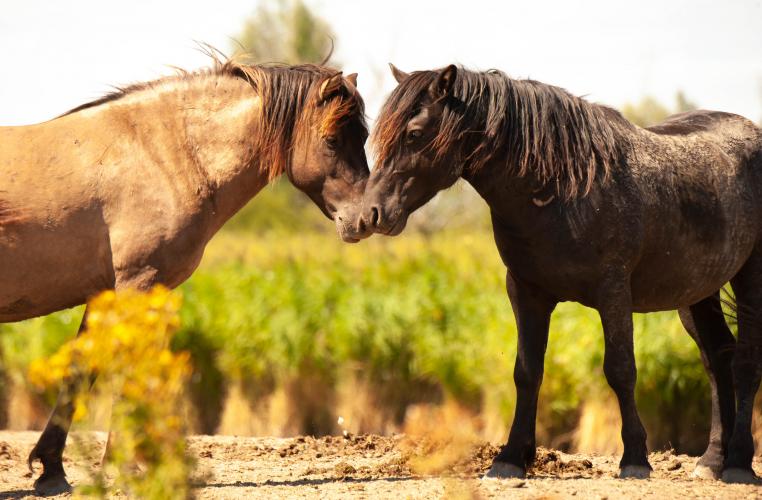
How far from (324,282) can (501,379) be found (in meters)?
3.01

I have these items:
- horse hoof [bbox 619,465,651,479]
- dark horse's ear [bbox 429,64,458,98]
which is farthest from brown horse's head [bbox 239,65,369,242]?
horse hoof [bbox 619,465,651,479]

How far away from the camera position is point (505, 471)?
574 cm

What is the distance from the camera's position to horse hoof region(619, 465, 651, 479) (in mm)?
5496

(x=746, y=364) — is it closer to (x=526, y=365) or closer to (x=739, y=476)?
(x=739, y=476)

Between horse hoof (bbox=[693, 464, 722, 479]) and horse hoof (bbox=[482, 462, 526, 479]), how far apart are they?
1.43 m

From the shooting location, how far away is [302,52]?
4562 cm

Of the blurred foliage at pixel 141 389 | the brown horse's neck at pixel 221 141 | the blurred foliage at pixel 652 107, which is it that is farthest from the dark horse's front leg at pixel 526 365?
the blurred foliage at pixel 652 107

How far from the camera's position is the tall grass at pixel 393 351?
9461 millimetres

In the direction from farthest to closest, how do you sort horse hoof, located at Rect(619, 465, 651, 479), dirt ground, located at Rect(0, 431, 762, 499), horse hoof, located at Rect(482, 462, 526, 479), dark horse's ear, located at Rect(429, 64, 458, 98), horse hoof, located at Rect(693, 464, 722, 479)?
1. horse hoof, located at Rect(693, 464, 722, 479)
2. horse hoof, located at Rect(482, 462, 526, 479)
3. horse hoof, located at Rect(619, 465, 651, 479)
4. dark horse's ear, located at Rect(429, 64, 458, 98)
5. dirt ground, located at Rect(0, 431, 762, 499)

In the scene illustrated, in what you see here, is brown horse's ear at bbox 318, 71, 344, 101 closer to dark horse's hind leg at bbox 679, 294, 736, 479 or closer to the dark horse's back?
the dark horse's back

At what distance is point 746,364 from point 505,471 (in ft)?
6.05

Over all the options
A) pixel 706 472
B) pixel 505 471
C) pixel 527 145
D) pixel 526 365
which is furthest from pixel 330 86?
pixel 706 472

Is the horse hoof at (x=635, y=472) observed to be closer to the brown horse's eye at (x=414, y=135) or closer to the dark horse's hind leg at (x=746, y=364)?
the dark horse's hind leg at (x=746, y=364)

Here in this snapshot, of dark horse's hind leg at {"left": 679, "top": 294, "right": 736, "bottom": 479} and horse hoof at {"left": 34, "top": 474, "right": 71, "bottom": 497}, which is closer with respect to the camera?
horse hoof at {"left": 34, "top": 474, "right": 71, "bottom": 497}
